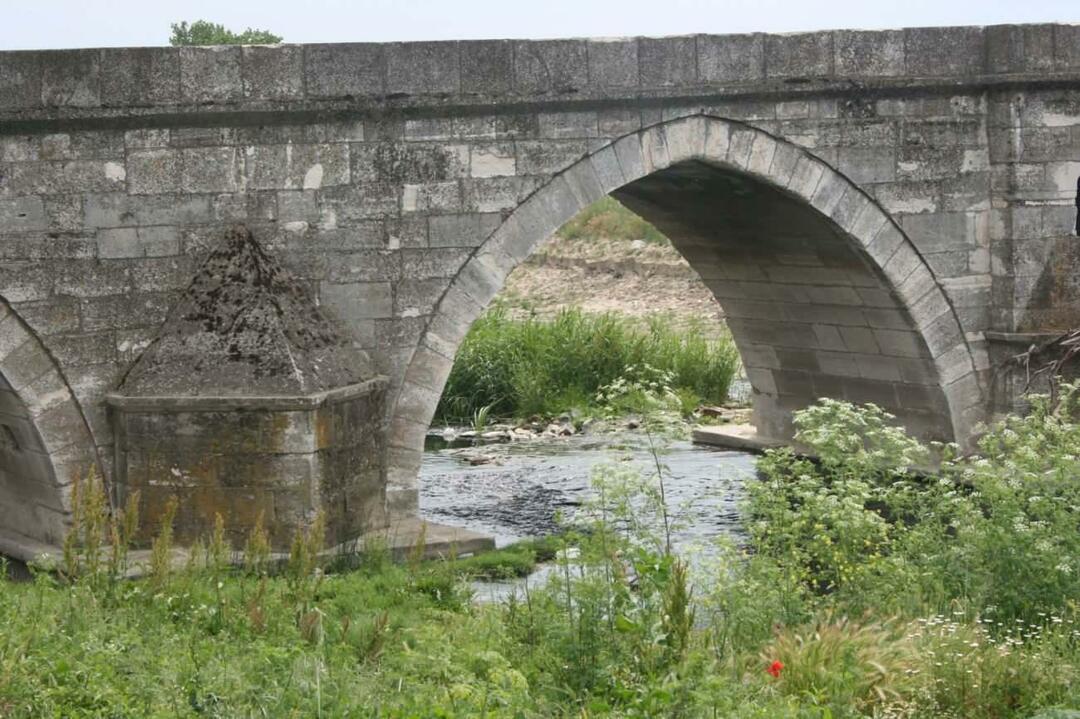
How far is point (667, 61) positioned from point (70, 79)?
3.49 m

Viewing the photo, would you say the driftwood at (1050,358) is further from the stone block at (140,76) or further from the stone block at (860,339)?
the stone block at (140,76)

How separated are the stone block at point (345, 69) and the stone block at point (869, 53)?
3.08 meters

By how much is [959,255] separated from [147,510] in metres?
5.68

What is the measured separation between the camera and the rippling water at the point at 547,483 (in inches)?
454

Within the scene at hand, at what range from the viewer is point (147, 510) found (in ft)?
29.9

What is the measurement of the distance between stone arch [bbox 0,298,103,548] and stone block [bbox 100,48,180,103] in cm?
124

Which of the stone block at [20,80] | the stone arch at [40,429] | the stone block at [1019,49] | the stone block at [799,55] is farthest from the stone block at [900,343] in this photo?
the stone block at [20,80]

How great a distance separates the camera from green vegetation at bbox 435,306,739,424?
16.2 m

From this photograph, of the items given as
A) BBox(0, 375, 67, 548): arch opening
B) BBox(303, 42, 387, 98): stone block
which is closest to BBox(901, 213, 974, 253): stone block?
BBox(303, 42, 387, 98): stone block

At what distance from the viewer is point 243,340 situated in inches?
365

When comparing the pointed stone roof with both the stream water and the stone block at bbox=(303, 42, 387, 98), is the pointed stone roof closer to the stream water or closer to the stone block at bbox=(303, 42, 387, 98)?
the stone block at bbox=(303, 42, 387, 98)

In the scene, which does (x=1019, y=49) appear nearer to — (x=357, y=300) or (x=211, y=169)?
(x=357, y=300)

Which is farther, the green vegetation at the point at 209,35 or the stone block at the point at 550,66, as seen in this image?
the green vegetation at the point at 209,35

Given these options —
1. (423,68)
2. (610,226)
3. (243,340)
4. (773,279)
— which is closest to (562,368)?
(773,279)
